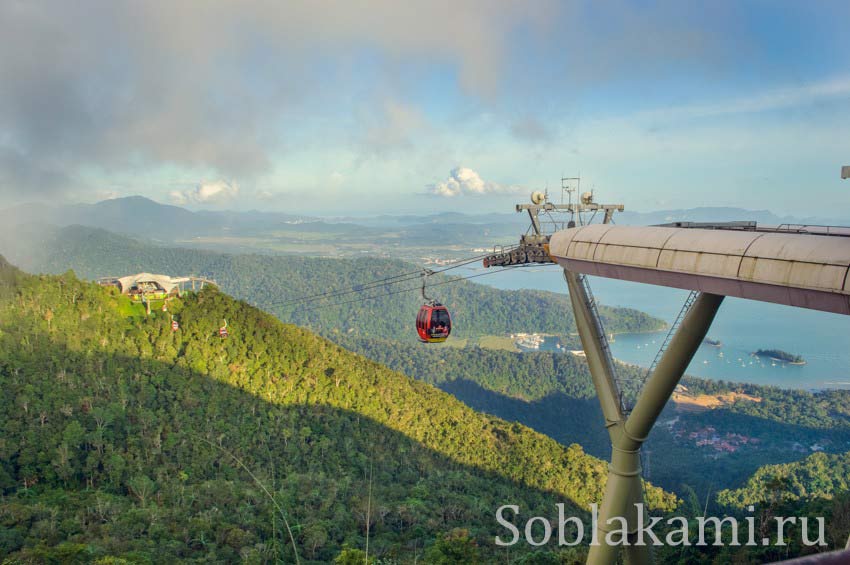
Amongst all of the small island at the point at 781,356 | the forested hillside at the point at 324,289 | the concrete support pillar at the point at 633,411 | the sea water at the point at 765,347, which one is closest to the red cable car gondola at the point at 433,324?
the concrete support pillar at the point at 633,411

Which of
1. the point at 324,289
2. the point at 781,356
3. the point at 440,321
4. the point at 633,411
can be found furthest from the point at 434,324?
the point at 324,289

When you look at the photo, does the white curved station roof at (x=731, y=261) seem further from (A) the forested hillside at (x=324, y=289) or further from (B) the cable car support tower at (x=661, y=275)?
(A) the forested hillside at (x=324, y=289)

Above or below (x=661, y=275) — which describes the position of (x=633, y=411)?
below

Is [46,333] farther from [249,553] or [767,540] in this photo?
[767,540]

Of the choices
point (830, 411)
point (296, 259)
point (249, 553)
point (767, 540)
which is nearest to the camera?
point (767, 540)

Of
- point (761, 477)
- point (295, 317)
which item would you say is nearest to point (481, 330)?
point (295, 317)

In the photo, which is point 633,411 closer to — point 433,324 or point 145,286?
point 433,324
